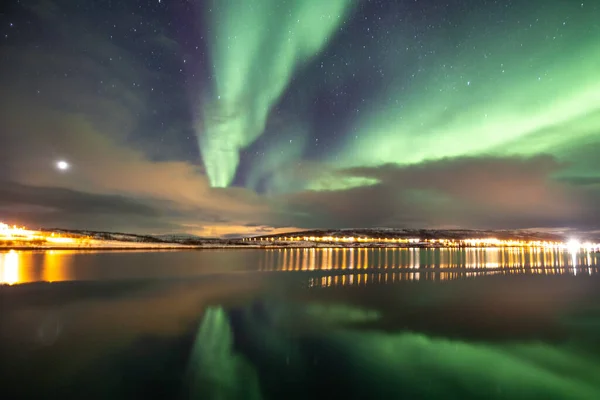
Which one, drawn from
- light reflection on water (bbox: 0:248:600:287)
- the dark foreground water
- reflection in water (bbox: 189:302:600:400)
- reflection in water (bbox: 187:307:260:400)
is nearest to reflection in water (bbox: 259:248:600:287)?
light reflection on water (bbox: 0:248:600:287)

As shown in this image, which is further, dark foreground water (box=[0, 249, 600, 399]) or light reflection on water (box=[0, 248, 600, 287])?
light reflection on water (box=[0, 248, 600, 287])

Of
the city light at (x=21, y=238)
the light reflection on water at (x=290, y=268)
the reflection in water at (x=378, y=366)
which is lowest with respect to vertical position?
the reflection in water at (x=378, y=366)

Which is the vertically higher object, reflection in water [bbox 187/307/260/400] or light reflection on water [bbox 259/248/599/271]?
light reflection on water [bbox 259/248/599/271]

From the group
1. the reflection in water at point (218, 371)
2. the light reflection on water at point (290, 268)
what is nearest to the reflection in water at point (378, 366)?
the reflection in water at point (218, 371)

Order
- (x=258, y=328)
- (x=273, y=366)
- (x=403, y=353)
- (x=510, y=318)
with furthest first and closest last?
(x=510, y=318)
(x=258, y=328)
(x=403, y=353)
(x=273, y=366)

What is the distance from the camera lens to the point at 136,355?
12.6 meters

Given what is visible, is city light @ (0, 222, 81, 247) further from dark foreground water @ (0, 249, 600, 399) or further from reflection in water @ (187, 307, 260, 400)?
reflection in water @ (187, 307, 260, 400)

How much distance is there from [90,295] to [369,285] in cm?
2200

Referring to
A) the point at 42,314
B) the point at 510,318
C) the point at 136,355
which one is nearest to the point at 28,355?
the point at 136,355

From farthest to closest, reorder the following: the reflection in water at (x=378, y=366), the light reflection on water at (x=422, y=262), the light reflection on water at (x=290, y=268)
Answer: the light reflection on water at (x=422, y=262) < the light reflection on water at (x=290, y=268) < the reflection in water at (x=378, y=366)

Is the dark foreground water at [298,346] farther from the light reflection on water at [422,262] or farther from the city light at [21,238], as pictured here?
the city light at [21,238]

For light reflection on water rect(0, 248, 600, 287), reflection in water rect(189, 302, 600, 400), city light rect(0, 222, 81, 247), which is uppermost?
city light rect(0, 222, 81, 247)

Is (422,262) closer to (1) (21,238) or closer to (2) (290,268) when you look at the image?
(2) (290,268)

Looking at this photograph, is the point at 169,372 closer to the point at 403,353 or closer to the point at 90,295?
the point at 403,353
